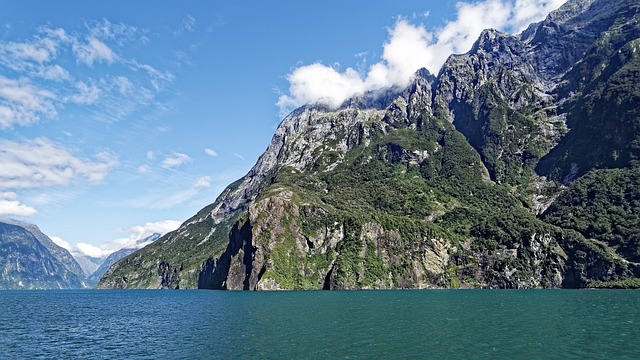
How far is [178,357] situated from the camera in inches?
2344

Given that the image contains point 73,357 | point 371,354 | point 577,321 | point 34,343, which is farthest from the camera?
point 577,321

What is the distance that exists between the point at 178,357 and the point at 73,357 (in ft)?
51.6

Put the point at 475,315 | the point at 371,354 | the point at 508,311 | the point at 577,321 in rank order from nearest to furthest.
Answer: the point at 371,354, the point at 577,321, the point at 475,315, the point at 508,311

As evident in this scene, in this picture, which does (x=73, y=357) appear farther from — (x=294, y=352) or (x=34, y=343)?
(x=294, y=352)

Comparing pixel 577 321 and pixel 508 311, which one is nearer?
pixel 577 321

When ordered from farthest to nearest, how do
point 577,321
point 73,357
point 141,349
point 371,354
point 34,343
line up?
1. point 577,321
2. point 34,343
3. point 141,349
4. point 73,357
5. point 371,354

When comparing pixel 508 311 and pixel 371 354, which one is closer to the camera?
pixel 371 354

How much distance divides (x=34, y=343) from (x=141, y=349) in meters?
22.1

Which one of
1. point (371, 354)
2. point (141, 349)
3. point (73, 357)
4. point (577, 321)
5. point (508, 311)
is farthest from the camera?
point (508, 311)

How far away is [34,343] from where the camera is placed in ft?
241

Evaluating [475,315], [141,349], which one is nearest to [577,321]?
[475,315]

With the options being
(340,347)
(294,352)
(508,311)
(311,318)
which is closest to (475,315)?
(508,311)

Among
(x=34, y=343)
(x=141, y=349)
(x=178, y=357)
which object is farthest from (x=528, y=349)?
(x=34, y=343)

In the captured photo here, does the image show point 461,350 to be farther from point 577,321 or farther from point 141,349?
point 141,349
